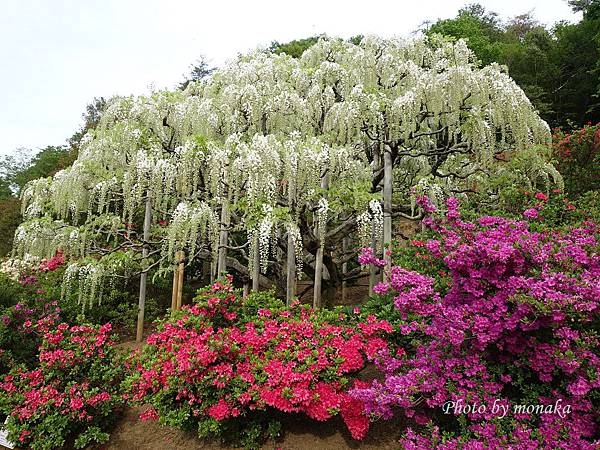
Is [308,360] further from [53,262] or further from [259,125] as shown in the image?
[53,262]

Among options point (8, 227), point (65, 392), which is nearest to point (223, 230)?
point (65, 392)

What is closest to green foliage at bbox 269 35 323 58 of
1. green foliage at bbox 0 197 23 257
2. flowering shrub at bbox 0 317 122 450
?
green foliage at bbox 0 197 23 257

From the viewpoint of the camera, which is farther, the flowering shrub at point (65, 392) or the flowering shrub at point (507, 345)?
the flowering shrub at point (65, 392)

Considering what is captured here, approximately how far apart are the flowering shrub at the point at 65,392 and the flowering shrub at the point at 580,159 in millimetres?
7738

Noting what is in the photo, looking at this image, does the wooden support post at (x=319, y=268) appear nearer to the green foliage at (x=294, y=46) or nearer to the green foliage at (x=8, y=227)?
the green foliage at (x=8, y=227)

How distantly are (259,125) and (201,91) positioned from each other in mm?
1428

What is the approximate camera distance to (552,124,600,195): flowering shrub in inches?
268

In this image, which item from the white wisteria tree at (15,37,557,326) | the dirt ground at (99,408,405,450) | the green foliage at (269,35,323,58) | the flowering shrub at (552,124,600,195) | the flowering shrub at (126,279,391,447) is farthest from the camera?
the green foliage at (269,35,323,58)

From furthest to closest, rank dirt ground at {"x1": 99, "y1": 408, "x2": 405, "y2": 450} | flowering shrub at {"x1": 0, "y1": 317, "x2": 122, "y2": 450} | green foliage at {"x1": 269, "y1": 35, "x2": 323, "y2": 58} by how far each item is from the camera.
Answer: green foliage at {"x1": 269, "y1": 35, "x2": 323, "y2": 58} → flowering shrub at {"x1": 0, "y1": 317, "x2": 122, "y2": 450} → dirt ground at {"x1": 99, "y1": 408, "x2": 405, "y2": 450}

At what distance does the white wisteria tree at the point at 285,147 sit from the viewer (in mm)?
4395

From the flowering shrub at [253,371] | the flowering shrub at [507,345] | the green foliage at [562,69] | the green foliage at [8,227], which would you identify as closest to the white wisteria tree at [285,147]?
the flowering shrub at [253,371]

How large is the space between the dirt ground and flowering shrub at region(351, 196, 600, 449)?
0.51m

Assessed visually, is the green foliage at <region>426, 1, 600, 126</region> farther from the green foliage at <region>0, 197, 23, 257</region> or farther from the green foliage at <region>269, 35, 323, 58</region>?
the green foliage at <region>0, 197, 23, 257</region>

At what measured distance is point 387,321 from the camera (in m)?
3.48
